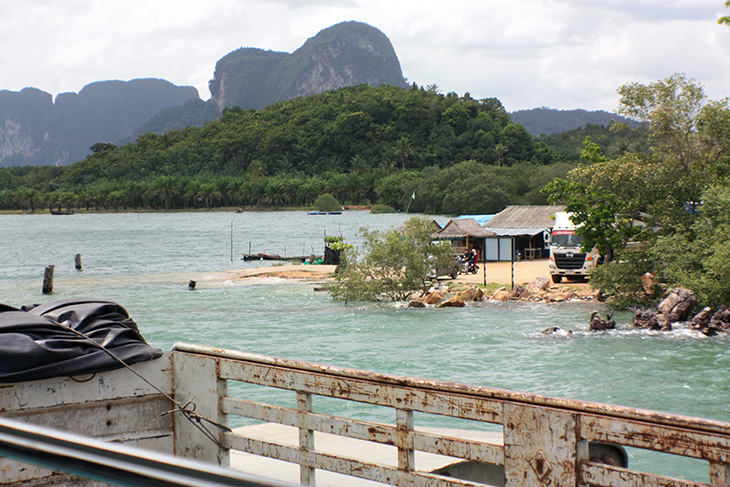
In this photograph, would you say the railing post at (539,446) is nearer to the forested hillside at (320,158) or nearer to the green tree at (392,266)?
the green tree at (392,266)

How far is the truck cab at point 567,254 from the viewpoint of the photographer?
34281mm

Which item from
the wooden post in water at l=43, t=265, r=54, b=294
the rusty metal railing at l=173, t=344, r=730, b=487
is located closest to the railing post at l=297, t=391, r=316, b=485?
the rusty metal railing at l=173, t=344, r=730, b=487

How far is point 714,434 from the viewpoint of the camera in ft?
12.2

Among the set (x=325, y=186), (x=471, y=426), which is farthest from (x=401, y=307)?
(x=325, y=186)

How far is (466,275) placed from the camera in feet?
131

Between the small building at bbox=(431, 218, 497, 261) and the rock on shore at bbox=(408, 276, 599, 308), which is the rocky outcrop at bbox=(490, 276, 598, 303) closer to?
the rock on shore at bbox=(408, 276, 599, 308)

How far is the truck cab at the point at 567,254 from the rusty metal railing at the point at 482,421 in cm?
3055

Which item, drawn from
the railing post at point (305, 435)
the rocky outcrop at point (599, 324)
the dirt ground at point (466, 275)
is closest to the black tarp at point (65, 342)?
the railing post at point (305, 435)

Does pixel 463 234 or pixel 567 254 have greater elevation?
pixel 463 234

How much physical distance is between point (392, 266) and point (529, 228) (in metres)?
17.8

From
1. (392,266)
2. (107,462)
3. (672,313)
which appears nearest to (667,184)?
(672,313)

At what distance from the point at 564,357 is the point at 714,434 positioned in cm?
1786

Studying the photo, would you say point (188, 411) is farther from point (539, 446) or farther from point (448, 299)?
point (448, 299)

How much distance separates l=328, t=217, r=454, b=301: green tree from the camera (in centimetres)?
3206
